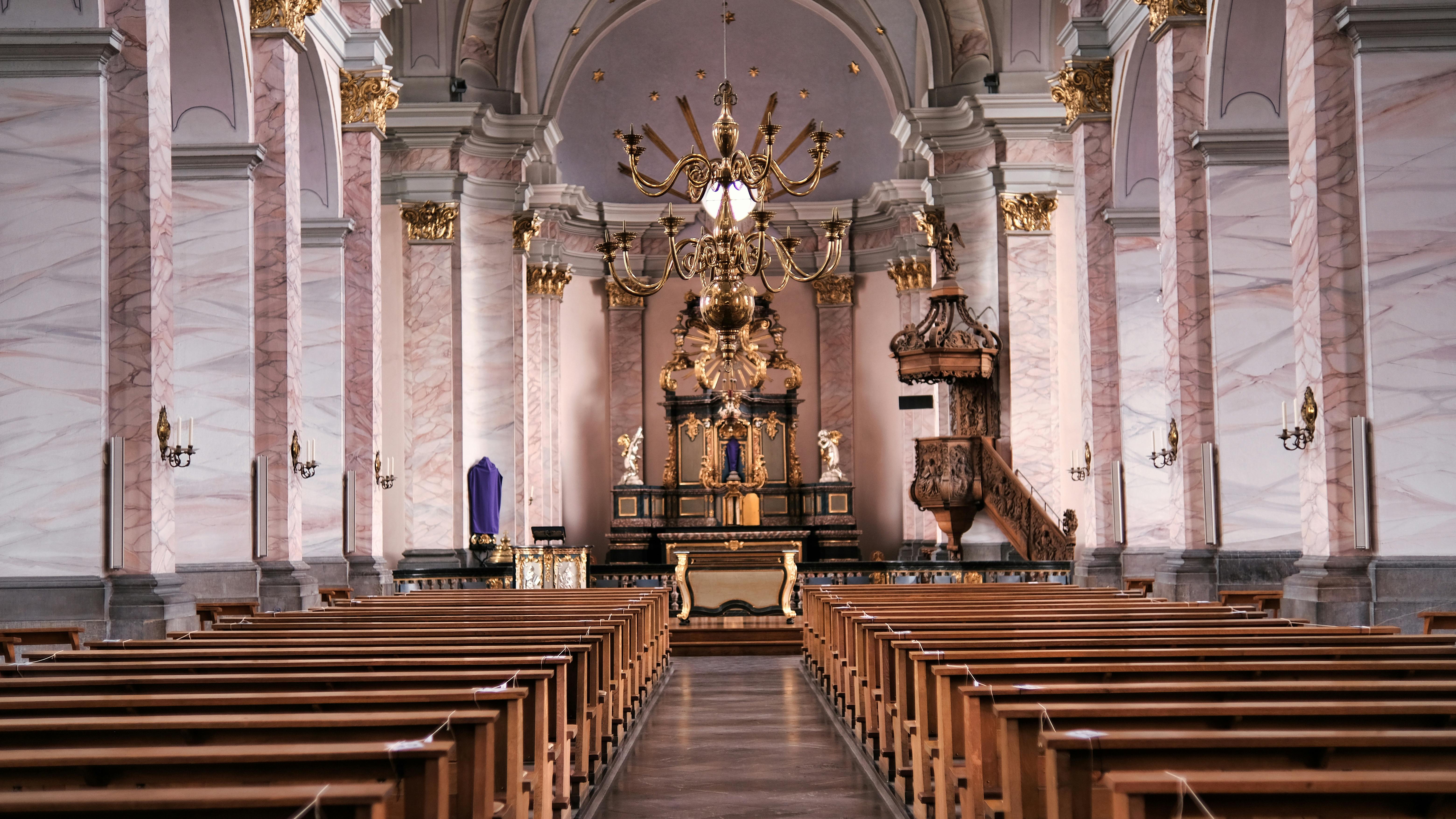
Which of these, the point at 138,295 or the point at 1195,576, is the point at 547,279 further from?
the point at 138,295

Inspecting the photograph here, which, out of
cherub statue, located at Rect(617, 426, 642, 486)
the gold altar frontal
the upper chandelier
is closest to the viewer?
the upper chandelier

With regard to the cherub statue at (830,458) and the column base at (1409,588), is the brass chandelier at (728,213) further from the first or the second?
the cherub statue at (830,458)

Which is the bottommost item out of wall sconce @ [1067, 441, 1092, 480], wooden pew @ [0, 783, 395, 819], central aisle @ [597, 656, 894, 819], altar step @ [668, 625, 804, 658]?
altar step @ [668, 625, 804, 658]

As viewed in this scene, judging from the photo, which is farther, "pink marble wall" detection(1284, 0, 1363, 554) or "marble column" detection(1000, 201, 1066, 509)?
"marble column" detection(1000, 201, 1066, 509)

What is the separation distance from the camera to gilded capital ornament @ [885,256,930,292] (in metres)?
24.0

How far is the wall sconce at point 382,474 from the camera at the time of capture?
14.2m

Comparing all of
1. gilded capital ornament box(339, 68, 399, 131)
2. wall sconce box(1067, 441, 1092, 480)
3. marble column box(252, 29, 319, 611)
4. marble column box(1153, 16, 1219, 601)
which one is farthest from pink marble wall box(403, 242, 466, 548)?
marble column box(1153, 16, 1219, 601)

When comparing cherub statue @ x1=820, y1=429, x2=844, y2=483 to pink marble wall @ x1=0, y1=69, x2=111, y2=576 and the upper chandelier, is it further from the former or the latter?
pink marble wall @ x1=0, y1=69, x2=111, y2=576

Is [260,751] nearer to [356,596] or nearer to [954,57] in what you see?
[356,596]

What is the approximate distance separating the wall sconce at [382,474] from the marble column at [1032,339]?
26.4 ft

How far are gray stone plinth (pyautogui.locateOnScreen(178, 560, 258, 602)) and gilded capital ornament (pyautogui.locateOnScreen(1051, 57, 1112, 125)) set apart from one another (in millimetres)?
9235

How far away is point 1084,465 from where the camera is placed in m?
15.9

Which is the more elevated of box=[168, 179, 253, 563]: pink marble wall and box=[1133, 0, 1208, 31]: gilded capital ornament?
box=[1133, 0, 1208, 31]: gilded capital ornament

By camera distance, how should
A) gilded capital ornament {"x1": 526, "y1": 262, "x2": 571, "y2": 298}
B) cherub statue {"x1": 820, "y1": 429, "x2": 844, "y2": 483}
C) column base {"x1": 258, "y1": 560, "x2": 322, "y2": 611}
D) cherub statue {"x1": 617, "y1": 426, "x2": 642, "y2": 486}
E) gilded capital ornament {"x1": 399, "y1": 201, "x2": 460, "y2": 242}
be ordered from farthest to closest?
1. cherub statue {"x1": 617, "y1": 426, "x2": 642, "y2": 486}
2. cherub statue {"x1": 820, "y1": 429, "x2": 844, "y2": 483}
3. gilded capital ornament {"x1": 526, "y1": 262, "x2": 571, "y2": 298}
4. gilded capital ornament {"x1": 399, "y1": 201, "x2": 460, "y2": 242}
5. column base {"x1": 258, "y1": 560, "x2": 322, "y2": 611}
